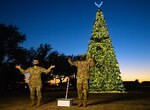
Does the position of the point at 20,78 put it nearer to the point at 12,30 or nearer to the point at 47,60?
the point at 47,60

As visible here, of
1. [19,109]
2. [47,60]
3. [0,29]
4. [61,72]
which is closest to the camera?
[19,109]

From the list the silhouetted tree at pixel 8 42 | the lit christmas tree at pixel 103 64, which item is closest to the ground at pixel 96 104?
the lit christmas tree at pixel 103 64

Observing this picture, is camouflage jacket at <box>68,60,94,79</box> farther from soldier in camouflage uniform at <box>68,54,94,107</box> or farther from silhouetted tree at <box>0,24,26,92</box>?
silhouetted tree at <box>0,24,26,92</box>

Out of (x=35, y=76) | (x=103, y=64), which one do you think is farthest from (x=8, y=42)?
(x=35, y=76)

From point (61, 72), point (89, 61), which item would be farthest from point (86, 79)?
point (61, 72)

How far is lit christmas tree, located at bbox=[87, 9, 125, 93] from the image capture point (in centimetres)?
3191

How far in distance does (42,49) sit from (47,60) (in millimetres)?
2086

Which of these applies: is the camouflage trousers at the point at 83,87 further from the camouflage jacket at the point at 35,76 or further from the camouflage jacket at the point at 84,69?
the camouflage jacket at the point at 35,76

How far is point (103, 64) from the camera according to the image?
32.0 meters

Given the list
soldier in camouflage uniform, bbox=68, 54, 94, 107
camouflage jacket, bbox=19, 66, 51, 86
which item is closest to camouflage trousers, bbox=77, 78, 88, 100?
soldier in camouflage uniform, bbox=68, 54, 94, 107

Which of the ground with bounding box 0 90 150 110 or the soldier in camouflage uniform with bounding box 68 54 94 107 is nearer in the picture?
the ground with bounding box 0 90 150 110

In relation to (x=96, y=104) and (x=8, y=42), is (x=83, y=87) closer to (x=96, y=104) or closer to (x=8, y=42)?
(x=96, y=104)

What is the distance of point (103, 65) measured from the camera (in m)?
32.0

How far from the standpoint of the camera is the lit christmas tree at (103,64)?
31.9 m
